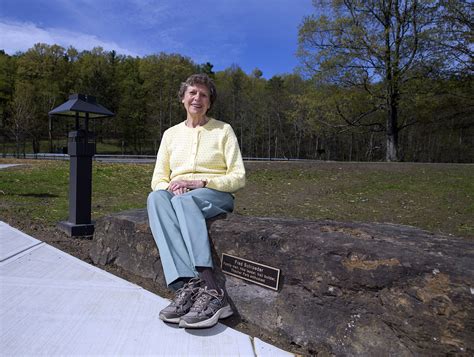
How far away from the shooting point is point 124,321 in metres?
2.47

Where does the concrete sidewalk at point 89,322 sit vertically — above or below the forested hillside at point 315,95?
below

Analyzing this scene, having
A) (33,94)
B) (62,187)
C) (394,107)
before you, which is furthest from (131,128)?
(62,187)

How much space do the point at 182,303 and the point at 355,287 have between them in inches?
44.1

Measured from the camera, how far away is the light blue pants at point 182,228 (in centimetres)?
259

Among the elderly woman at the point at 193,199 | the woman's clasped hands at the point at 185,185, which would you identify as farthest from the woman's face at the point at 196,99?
the woman's clasped hands at the point at 185,185

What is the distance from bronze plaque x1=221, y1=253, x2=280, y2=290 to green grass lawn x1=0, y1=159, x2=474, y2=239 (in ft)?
12.6

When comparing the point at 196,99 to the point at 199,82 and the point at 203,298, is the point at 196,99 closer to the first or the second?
the point at 199,82

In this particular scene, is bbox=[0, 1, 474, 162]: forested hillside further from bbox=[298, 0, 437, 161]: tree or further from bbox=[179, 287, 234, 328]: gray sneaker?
bbox=[179, 287, 234, 328]: gray sneaker

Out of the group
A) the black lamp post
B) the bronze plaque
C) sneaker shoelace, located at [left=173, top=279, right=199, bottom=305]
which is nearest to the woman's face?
the bronze plaque

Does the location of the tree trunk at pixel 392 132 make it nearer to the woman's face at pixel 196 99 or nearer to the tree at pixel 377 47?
the tree at pixel 377 47

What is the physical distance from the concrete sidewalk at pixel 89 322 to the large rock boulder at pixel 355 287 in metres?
0.30

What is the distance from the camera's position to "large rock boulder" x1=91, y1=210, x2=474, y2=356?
1924 mm

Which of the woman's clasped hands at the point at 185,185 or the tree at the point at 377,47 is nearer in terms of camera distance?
the woman's clasped hands at the point at 185,185

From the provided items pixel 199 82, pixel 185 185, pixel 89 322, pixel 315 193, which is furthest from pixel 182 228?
pixel 315 193
